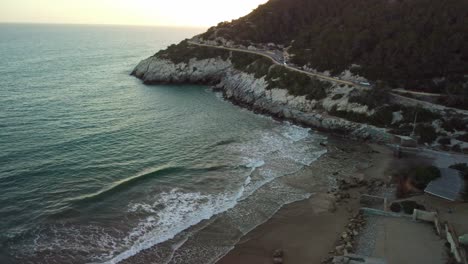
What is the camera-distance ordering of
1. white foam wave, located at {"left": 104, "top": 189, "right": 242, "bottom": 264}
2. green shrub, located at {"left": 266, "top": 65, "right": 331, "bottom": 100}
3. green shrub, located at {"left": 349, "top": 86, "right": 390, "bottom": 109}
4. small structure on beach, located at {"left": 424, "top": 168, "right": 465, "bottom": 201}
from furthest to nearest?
green shrub, located at {"left": 266, "top": 65, "right": 331, "bottom": 100} < green shrub, located at {"left": 349, "top": 86, "right": 390, "bottom": 109} < small structure on beach, located at {"left": 424, "top": 168, "right": 465, "bottom": 201} < white foam wave, located at {"left": 104, "top": 189, "right": 242, "bottom": 264}

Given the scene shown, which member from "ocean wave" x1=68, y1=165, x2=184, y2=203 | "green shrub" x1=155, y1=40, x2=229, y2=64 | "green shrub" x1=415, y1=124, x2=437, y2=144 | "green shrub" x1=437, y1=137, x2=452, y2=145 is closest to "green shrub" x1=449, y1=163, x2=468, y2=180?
"green shrub" x1=437, y1=137, x2=452, y2=145

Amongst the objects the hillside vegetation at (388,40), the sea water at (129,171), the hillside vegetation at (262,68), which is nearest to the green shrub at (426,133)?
the hillside vegetation at (388,40)

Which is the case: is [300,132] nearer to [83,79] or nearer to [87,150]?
[87,150]

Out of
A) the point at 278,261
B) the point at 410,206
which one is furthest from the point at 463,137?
the point at 278,261

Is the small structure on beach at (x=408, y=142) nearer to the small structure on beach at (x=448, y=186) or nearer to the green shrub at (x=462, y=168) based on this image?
the green shrub at (x=462, y=168)

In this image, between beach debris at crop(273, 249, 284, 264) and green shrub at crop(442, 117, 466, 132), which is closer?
beach debris at crop(273, 249, 284, 264)

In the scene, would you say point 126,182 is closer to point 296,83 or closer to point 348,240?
point 348,240

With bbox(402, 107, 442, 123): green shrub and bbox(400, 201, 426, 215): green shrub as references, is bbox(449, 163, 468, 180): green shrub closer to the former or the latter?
bbox(400, 201, 426, 215): green shrub

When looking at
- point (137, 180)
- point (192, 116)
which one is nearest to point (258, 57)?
point (192, 116)
